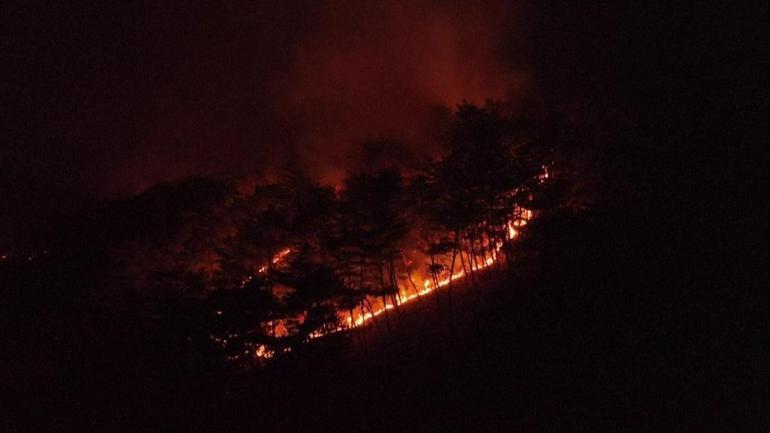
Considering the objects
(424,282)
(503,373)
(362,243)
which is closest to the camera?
(503,373)

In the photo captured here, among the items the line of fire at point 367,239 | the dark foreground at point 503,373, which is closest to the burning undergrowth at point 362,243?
the line of fire at point 367,239

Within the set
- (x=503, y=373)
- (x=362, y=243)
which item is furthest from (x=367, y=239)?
(x=503, y=373)

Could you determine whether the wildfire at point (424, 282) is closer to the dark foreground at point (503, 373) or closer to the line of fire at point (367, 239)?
the line of fire at point (367, 239)

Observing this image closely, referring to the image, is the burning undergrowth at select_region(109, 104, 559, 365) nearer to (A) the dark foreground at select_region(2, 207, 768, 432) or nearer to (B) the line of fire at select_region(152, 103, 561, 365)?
(B) the line of fire at select_region(152, 103, 561, 365)

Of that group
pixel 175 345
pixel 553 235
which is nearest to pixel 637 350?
pixel 553 235

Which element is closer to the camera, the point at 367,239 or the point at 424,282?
the point at 367,239

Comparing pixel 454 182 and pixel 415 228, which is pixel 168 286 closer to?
pixel 415 228

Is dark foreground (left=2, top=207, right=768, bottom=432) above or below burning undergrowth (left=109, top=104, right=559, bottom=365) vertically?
below

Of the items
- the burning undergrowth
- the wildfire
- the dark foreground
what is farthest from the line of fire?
the dark foreground

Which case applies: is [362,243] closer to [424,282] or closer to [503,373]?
[503,373]

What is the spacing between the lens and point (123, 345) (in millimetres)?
12031

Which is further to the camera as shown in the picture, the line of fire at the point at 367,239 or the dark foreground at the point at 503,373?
the line of fire at the point at 367,239

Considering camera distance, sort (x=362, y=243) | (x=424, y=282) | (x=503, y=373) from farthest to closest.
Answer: (x=424, y=282)
(x=362, y=243)
(x=503, y=373)

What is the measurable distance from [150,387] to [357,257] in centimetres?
742
